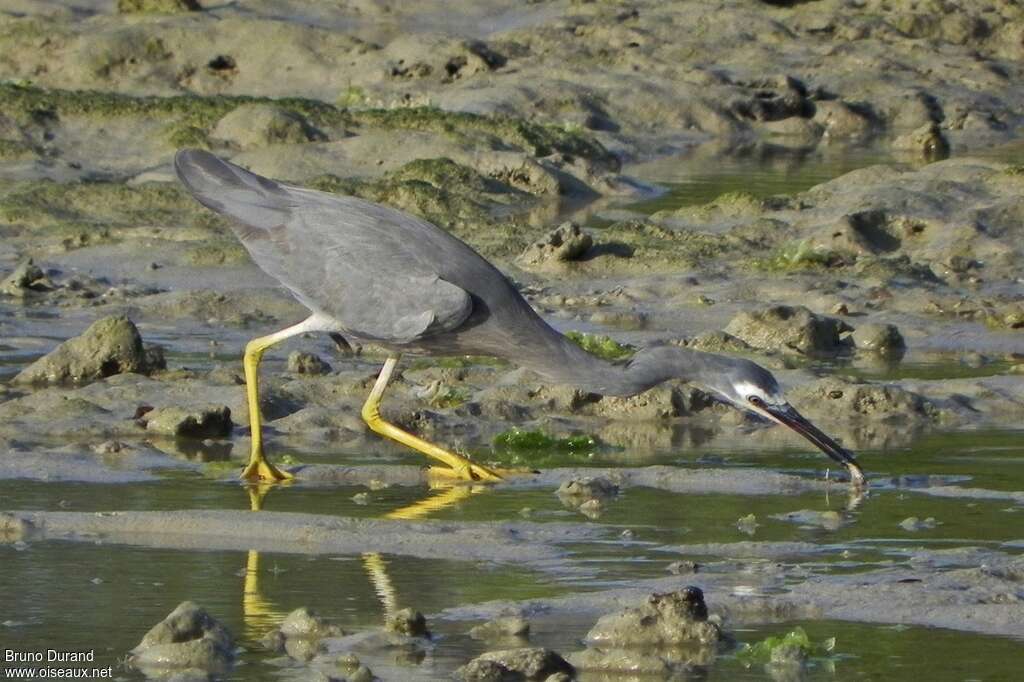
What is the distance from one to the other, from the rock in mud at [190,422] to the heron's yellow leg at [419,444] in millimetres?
661

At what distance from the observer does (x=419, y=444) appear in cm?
950

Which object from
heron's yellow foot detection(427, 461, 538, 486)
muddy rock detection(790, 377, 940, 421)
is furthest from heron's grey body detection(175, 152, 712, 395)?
muddy rock detection(790, 377, 940, 421)

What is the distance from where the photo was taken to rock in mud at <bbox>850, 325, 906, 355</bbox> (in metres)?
12.7

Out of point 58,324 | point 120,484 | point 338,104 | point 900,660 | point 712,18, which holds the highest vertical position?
point 712,18

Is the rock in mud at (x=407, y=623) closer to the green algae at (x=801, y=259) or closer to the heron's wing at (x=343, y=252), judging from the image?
the heron's wing at (x=343, y=252)

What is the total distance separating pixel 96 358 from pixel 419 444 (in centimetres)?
229

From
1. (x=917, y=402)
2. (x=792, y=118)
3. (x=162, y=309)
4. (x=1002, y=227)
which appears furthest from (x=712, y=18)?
(x=917, y=402)

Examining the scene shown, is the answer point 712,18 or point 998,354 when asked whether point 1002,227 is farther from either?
point 712,18

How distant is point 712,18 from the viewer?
93.4 feet

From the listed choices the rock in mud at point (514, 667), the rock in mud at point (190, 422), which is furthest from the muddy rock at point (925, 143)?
the rock in mud at point (514, 667)

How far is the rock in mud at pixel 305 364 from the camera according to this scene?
11.3 meters

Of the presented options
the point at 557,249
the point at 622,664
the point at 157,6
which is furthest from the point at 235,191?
the point at 157,6

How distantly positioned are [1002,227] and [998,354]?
12.7 feet

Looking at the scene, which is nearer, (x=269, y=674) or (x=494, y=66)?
(x=269, y=674)
